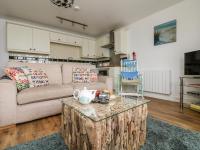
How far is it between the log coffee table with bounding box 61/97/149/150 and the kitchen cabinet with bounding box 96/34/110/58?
3.53 meters

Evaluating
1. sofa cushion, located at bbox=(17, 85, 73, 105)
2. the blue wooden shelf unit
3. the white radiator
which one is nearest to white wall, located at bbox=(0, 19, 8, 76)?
sofa cushion, located at bbox=(17, 85, 73, 105)

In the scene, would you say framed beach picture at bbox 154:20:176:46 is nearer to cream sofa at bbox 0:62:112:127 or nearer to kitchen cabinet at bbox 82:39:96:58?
cream sofa at bbox 0:62:112:127

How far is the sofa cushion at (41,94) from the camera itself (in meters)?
1.53

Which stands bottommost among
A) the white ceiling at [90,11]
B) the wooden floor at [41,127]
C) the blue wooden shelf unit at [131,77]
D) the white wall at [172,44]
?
the wooden floor at [41,127]

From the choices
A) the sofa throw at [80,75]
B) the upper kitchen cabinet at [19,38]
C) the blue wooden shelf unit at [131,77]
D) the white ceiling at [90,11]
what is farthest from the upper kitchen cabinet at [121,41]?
the upper kitchen cabinet at [19,38]

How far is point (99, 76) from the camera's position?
275cm

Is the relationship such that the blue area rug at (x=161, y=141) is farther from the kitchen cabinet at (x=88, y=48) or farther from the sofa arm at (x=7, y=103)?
the kitchen cabinet at (x=88, y=48)

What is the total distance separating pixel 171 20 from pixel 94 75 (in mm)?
2111

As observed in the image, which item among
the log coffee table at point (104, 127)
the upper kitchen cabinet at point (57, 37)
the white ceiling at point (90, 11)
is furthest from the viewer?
the upper kitchen cabinet at point (57, 37)

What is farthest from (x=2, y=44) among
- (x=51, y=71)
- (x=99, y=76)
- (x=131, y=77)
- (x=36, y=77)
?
(x=131, y=77)

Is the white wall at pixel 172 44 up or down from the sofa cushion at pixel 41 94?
up

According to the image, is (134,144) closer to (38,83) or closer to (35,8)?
(38,83)

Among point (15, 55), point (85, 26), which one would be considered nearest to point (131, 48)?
point (85, 26)

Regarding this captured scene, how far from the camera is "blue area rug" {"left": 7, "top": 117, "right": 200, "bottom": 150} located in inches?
41.2
